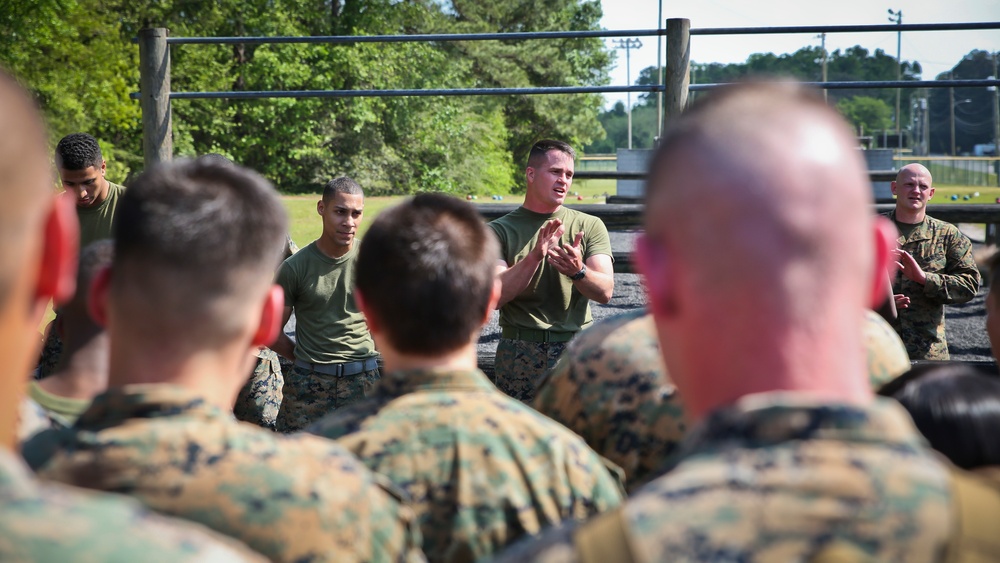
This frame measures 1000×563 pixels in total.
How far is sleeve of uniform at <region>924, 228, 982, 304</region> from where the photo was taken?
5.54m

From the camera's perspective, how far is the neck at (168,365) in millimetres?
1553

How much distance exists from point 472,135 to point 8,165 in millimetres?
33327

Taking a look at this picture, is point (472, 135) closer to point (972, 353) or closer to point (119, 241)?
point (972, 353)

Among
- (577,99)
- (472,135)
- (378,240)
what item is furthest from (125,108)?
(378,240)

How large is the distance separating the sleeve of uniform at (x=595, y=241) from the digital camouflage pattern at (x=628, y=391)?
2.99 metres

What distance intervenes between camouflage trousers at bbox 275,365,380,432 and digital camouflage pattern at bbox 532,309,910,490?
303cm

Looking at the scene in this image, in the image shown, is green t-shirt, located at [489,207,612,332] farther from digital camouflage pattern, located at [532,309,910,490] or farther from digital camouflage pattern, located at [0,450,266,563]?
digital camouflage pattern, located at [0,450,266,563]

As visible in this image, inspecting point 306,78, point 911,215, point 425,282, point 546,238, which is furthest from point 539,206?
point 306,78

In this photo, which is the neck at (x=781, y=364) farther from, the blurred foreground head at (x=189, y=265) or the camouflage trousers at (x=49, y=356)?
the camouflage trousers at (x=49, y=356)

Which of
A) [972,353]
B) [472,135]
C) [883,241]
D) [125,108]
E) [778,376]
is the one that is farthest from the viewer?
[472,135]

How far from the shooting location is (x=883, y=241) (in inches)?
52.9

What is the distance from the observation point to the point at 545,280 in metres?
5.32

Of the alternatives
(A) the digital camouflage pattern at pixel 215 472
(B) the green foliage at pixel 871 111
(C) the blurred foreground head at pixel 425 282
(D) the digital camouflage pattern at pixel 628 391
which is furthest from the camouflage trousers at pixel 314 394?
(B) the green foliage at pixel 871 111

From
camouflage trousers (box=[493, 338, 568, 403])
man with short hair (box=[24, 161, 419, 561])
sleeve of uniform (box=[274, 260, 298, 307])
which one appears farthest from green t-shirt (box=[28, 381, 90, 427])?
camouflage trousers (box=[493, 338, 568, 403])
